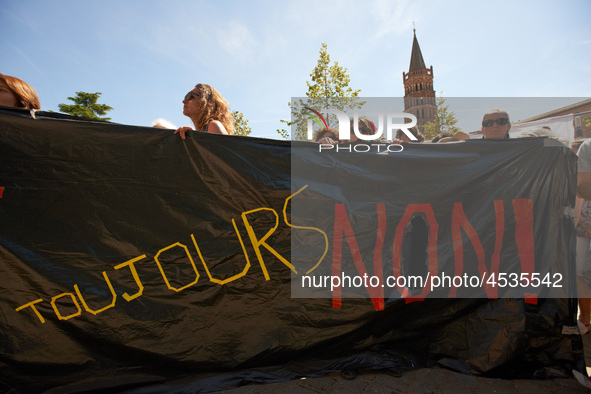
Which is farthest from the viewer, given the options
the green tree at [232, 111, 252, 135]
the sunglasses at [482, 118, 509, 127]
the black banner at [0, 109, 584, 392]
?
the green tree at [232, 111, 252, 135]

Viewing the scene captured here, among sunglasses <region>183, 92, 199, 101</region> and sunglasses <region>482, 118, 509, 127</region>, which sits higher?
sunglasses <region>183, 92, 199, 101</region>

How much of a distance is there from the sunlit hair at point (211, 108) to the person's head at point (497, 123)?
104 inches

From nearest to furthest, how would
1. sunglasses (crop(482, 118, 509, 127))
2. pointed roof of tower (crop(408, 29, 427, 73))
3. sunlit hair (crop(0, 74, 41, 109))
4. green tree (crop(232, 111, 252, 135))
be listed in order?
sunlit hair (crop(0, 74, 41, 109))
sunglasses (crop(482, 118, 509, 127))
green tree (crop(232, 111, 252, 135))
pointed roof of tower (crop(408, 29, 427, 73))

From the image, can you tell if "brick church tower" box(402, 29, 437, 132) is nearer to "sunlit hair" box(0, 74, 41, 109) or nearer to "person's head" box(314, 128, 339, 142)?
"person's head" box(314, 128, 339, 142)

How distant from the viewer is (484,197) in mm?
2336

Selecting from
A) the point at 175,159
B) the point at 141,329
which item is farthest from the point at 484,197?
the point at 141,329

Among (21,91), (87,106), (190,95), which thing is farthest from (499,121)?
(87,106)

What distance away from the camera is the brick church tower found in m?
71.2

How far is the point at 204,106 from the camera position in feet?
8.66

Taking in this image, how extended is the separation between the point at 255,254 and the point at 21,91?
212 centimetres

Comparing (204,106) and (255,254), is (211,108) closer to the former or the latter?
(204,106)

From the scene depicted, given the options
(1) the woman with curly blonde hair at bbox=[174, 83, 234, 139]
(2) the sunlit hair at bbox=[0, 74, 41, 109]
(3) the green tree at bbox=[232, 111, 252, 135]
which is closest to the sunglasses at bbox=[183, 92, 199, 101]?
(1) the woman with curly blonde hair at bbox=[174, 83, 234, 139]

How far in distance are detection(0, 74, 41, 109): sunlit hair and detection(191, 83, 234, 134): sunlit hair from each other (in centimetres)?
118

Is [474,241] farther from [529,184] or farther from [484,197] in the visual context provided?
[529,184]
